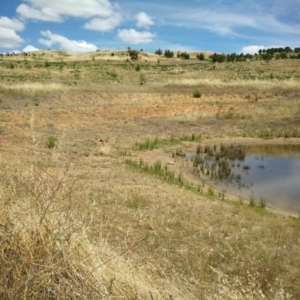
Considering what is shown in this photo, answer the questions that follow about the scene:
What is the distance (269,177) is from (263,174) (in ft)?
1.27

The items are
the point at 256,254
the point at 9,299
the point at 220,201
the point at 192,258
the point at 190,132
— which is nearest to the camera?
the point at 9,299

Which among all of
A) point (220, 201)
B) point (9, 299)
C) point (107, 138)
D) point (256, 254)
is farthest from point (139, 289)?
point (107, 138)

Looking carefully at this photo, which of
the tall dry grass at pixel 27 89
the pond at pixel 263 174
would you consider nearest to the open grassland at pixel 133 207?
the tall dry grass at pixel 27 89

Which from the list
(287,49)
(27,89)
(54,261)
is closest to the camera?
(54,261)

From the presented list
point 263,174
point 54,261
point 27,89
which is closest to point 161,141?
point 263,174

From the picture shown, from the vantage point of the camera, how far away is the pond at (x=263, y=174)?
10.0 metres

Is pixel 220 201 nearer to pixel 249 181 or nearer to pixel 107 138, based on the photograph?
pixel 249 181

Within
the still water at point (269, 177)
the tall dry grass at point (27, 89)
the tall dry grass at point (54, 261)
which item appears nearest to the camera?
the tall dry grass at point (54, 261)

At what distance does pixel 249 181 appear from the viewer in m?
11.4

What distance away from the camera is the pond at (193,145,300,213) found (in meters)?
10.0

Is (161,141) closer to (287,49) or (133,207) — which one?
(133,207)

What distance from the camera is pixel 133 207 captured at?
6.97 m

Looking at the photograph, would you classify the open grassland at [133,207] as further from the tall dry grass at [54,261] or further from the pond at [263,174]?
the pond at [263,174]

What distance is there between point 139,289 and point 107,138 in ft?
42.0
